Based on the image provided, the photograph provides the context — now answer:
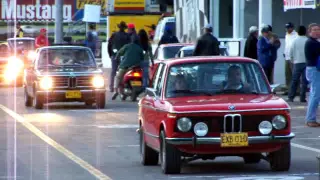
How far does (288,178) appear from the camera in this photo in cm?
1274

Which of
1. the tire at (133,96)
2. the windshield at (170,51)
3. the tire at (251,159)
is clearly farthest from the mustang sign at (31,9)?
the tire at (251,159)

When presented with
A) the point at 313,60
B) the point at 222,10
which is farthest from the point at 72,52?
the point at 222,10

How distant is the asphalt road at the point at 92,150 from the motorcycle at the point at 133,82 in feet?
7.35

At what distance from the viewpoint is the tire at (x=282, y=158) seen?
1331 centimetres

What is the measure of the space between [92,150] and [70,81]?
352 inches

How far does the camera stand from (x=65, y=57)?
26.3m

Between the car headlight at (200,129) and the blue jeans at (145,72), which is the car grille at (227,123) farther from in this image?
the blue jeans at (145,72)

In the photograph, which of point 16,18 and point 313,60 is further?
point 16,18

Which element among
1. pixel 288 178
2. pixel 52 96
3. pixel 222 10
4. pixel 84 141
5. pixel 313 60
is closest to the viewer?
pixel 288 178

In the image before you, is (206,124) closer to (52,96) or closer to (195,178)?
(195,178)

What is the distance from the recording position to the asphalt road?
44.2 feet

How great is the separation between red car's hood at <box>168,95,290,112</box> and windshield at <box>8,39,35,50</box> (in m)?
26.7

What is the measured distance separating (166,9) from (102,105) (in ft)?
105

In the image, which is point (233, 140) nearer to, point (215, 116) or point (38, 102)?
point (215, 116)
